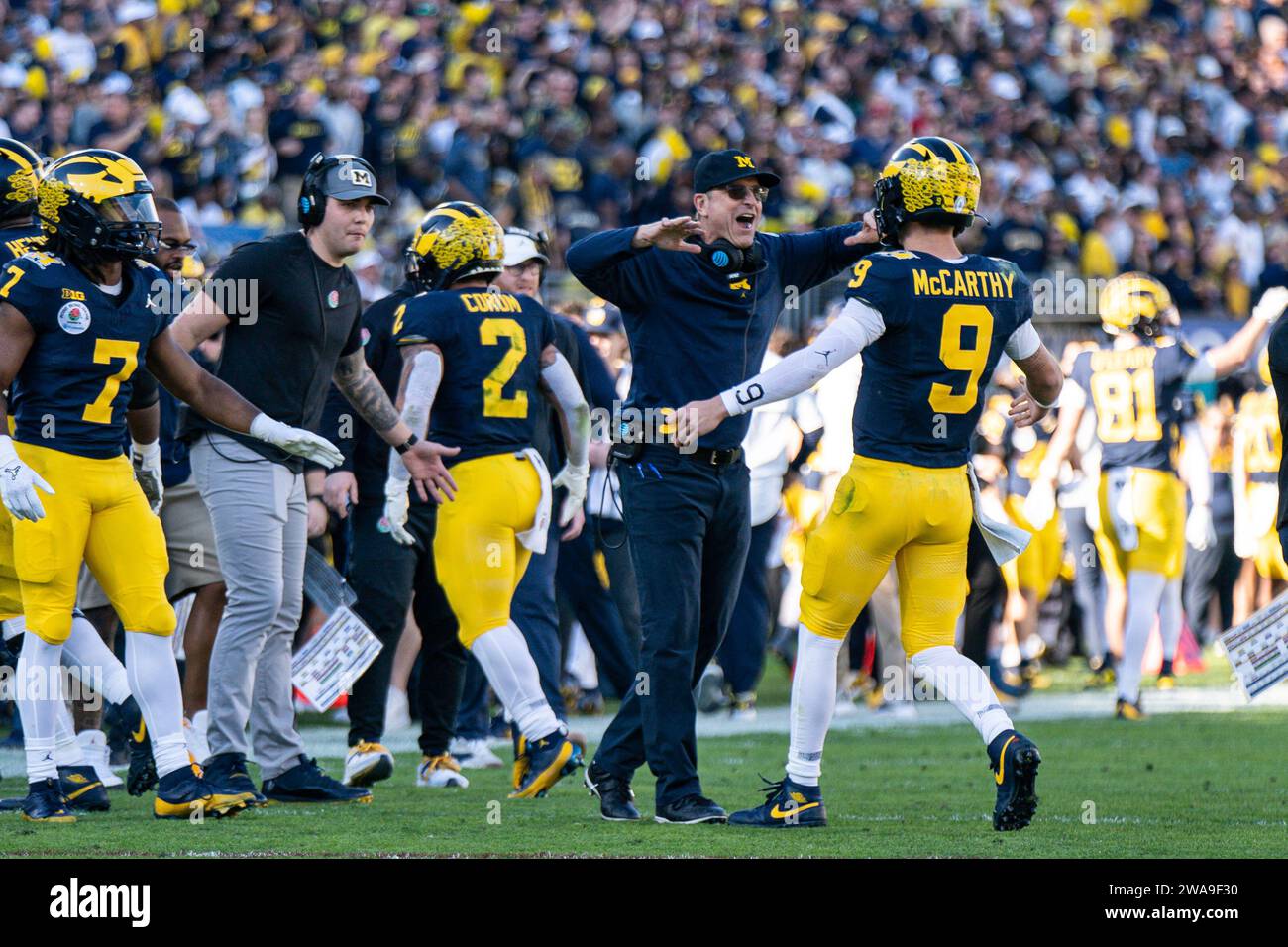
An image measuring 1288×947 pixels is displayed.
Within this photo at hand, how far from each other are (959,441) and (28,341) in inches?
123

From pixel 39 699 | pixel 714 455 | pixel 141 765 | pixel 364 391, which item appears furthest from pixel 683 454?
pixel 141 765

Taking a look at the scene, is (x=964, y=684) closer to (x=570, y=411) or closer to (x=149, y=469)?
(x=570, y=411)

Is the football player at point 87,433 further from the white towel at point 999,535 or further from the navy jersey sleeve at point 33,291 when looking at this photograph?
the white towel at point 999,535

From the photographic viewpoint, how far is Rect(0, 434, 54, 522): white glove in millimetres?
6301

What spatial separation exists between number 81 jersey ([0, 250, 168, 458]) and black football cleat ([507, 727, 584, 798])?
6.14 ft

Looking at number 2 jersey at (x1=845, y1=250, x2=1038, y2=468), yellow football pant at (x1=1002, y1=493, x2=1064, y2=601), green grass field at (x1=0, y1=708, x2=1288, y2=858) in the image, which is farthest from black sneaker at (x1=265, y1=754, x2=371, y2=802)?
yellow football pant at (x1=1002, y1=493, x2=1064, y2=601)

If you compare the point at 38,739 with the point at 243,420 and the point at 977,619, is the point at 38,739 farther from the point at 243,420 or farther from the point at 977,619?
the point at 977,619

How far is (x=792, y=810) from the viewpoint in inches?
262

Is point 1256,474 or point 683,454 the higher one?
point 1256,474

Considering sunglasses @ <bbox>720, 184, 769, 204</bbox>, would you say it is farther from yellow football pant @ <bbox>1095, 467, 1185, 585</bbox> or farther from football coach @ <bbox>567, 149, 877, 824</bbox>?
yellow football pant @ <bbox>1095, 467, 1185, 585</bbox>

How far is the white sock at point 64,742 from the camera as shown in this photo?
6.95m

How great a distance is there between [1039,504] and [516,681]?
23.2 ft

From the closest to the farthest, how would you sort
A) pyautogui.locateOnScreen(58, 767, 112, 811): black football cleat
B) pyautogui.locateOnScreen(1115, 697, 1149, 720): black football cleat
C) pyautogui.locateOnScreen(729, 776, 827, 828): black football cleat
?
pyautogui.locateOnScreen(729, 776, 827, 828): black football cleat < pyautogui.locateOnScreen(58, 767, 112, 811): black football cleat < pyautogui.locateOnScreen(1115, 697, 1149, 720): black football cleat

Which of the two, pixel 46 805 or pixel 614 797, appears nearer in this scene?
pixel 46 805
